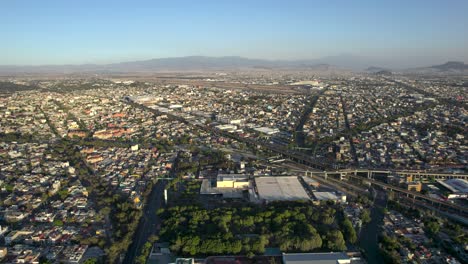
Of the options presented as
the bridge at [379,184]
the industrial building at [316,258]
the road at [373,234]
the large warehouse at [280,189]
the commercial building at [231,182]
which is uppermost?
the commercial building at [231,182]

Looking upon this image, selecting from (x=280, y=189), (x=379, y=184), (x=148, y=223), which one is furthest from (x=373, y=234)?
(x=148, y=223)

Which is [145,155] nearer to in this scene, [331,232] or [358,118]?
[331,232]

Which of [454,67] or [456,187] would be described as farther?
[454,67]

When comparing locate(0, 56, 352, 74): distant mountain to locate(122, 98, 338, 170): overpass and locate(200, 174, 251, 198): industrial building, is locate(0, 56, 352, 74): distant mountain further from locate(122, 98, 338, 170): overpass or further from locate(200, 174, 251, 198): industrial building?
locate(200, 174, 251, 198): industrial building

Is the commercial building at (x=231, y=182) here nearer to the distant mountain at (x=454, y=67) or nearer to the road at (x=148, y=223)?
the road at (x=148, y=223)

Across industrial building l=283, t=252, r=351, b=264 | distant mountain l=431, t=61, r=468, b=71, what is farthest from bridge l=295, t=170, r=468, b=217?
distant mountain l=431, t=61, r=468, b=71

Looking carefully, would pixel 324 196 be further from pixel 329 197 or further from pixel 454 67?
pixel 454 67

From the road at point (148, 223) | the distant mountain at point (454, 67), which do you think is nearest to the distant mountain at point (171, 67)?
the distant mountain at point (454, 67)
